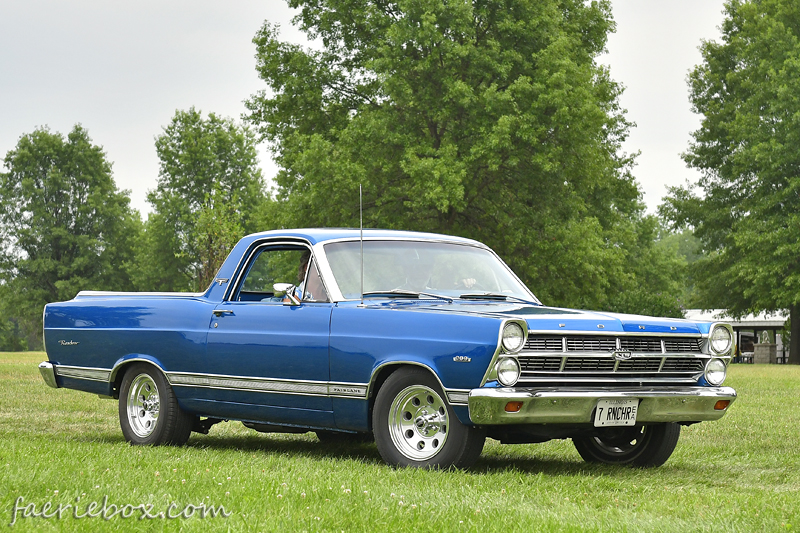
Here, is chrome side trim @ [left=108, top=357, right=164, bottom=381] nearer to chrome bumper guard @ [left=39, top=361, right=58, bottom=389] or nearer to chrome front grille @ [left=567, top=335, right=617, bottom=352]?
chrome bumper guard @ [left=39, top=361, right=58, bottom=389]

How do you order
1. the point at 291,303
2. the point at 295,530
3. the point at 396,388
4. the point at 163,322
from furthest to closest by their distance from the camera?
the point at 163,322
the point at 291,303
the point at 396,388
the point at 295,530

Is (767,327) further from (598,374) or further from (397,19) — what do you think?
(598,374)

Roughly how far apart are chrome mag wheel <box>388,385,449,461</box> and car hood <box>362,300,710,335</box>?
23.7 inches

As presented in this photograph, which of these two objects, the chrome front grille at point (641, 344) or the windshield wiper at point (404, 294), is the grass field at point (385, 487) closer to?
the chrome front grille at point (641, 344)

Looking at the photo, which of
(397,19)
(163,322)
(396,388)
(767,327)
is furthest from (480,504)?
(767,327)

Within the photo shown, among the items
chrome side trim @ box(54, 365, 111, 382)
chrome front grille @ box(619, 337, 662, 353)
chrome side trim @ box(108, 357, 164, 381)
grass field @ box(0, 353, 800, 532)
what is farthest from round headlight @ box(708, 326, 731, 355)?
chrome side trim @ box(54, 365, 111, 382)

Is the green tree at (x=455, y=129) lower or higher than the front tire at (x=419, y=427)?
higher

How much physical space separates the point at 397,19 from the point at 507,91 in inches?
182

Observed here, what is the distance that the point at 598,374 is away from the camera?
7.34 meters

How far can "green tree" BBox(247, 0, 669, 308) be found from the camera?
29.3 m

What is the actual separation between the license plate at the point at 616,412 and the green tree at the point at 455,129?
20463mm

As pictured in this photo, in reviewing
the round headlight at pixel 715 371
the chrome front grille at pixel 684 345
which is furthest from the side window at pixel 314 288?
the round headlight at pixel 715 371

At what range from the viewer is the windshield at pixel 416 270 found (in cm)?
842

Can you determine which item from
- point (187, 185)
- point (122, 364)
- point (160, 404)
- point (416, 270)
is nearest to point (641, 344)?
point (416, 270)
